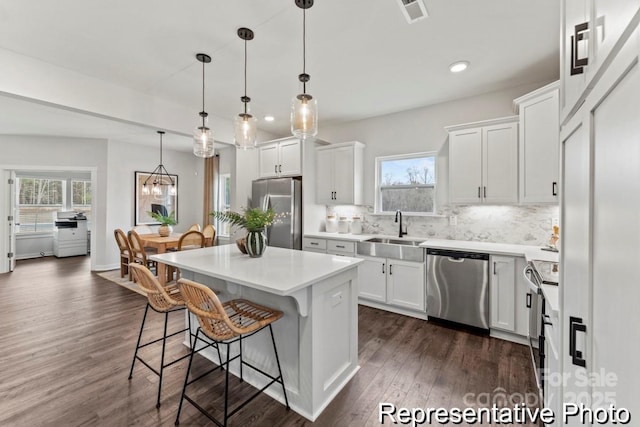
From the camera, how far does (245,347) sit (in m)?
2.25

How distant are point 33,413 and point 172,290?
3.50ft

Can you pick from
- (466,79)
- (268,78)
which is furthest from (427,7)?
(268,78)

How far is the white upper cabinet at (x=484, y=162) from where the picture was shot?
296 cm

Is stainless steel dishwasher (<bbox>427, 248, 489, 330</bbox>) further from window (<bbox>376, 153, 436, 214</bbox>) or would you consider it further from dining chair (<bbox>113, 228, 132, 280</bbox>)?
dining chair (<bbox>113, 228, 132, 280</bbox>)

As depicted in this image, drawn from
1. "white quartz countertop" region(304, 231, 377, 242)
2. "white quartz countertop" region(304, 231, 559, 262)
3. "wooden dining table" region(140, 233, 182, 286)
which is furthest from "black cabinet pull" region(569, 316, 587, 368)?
"wooden dining table" region(140, 233, 182, 286)

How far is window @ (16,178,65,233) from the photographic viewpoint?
7035 mm

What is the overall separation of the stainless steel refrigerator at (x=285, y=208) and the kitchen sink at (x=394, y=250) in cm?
105

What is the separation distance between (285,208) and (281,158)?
852 mm

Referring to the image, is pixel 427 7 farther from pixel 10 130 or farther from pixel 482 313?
pixel 10 130

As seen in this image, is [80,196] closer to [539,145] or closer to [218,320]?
[218,320]

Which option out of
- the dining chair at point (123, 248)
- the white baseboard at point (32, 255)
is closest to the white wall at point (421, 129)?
the dining chair at point (123, 248)

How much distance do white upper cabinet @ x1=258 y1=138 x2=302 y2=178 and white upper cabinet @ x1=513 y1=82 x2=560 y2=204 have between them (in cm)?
278

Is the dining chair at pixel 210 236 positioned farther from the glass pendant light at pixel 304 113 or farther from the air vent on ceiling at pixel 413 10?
the air vent on ceiling at pixel 413 10

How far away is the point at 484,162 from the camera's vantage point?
3.13 metres
